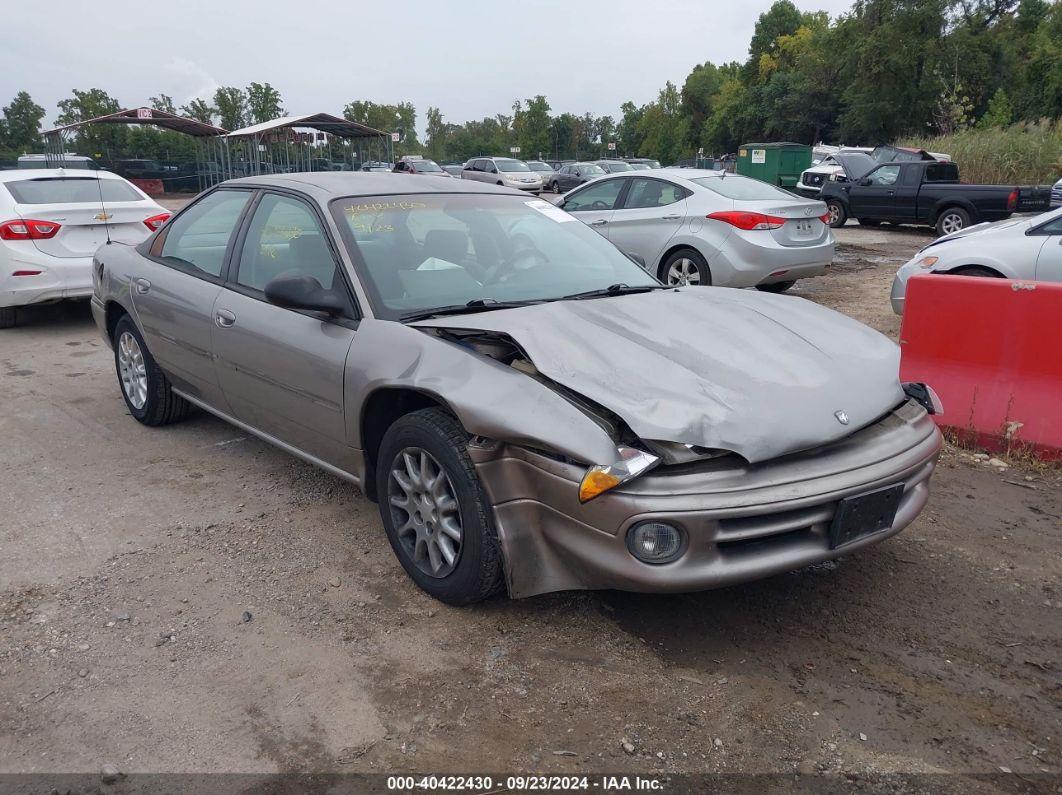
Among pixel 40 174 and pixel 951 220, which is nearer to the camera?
pixel 40 174

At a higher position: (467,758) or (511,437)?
(511,437)

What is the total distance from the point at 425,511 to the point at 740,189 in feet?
23.5

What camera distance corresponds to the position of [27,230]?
25.8 feet

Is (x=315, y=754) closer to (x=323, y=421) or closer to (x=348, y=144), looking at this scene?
(x=323, y=421)

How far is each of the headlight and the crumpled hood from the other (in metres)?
0.08

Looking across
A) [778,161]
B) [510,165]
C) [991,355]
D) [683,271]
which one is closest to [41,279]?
[683,271]

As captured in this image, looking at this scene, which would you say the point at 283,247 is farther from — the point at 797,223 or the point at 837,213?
the point at 837,213

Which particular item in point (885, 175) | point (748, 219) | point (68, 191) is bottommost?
point (748, 219)

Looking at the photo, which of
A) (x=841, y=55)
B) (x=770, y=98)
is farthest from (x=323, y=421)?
(x=770, y=98)

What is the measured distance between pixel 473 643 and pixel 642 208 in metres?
7.35

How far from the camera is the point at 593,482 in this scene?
2.69 m

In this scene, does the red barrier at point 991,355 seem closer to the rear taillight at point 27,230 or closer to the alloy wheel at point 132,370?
the alloy wheel at point 132,370

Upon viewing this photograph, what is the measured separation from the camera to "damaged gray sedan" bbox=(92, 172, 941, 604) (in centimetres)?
275

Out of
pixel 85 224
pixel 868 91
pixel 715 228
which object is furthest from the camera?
pixel 868 91
